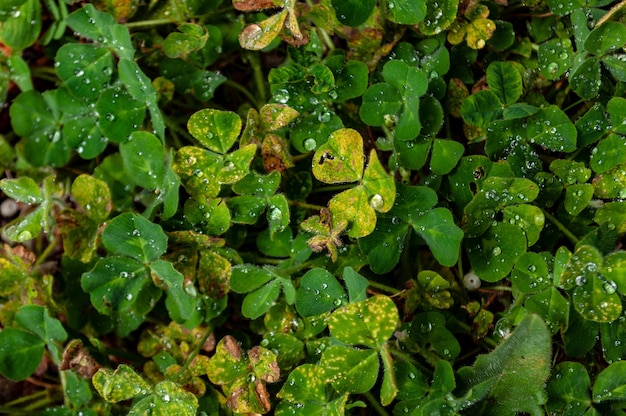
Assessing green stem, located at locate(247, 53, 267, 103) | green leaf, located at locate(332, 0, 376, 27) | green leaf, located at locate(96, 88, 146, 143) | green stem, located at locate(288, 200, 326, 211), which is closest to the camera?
green leaf, located at locate(332, 0, 376, 27)

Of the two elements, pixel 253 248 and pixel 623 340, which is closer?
pixel 623 340

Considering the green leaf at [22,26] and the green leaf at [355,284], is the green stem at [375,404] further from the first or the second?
the green leaf at [22,26]

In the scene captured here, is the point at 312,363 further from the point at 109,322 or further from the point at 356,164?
the point at 109,322

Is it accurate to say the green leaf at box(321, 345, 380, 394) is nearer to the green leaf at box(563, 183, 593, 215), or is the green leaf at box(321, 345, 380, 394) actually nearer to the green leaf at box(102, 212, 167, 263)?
the green leaf at box(102, 212, 167, 263)

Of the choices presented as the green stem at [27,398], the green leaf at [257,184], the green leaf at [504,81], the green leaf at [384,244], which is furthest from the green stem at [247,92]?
the green stem at [27,398]

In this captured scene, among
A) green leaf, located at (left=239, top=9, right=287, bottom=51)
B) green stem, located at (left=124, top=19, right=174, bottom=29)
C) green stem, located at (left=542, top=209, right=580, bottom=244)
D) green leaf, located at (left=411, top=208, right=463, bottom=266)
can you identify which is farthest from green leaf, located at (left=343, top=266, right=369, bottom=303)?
green stem, located at (left=124, top=19, right=174, bottom=29)

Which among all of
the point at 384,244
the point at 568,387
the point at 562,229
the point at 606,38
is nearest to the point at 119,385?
the point at 384,244

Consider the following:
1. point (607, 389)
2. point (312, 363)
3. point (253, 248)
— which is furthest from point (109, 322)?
point (607, 389)
